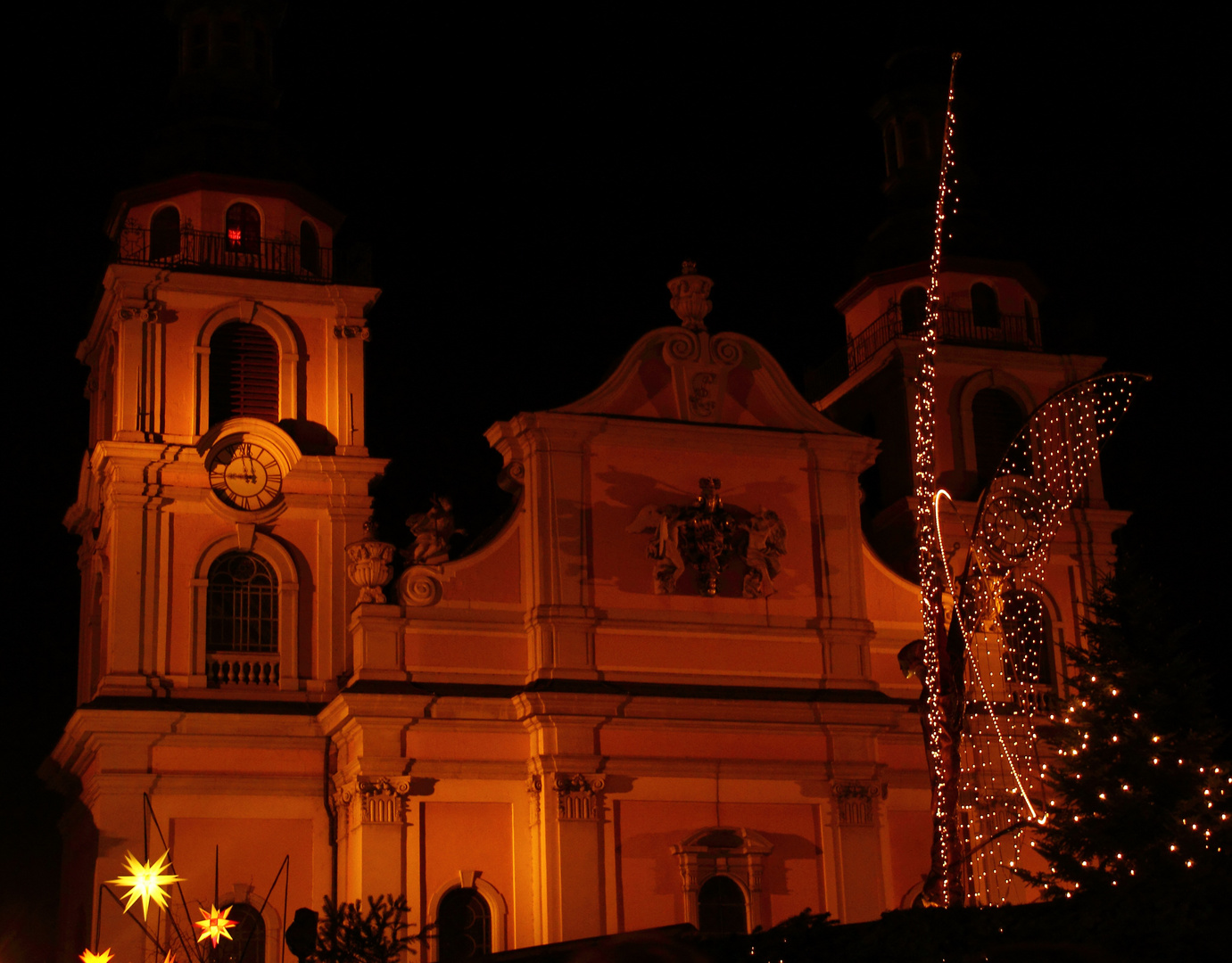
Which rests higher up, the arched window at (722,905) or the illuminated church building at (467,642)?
the illuminated church building at (467,642)

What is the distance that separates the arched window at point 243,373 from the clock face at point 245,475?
3.49 ft

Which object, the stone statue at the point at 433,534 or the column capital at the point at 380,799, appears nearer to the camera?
the column capital at the point at 380,799

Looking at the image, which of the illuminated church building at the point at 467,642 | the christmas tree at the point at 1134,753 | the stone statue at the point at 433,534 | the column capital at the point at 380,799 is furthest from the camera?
the stone statue at the point at 433,534

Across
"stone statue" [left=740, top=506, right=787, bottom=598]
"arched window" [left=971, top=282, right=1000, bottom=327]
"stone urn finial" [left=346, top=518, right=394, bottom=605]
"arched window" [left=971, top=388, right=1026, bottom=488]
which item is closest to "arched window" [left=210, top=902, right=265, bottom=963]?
"stone urn finial" [left=346, top=518, right=394, bottom=605]

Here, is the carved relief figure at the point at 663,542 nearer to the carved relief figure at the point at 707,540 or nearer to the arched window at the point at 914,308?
the carved relief figure at the point at 707,540

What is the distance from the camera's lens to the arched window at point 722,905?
92.2ft

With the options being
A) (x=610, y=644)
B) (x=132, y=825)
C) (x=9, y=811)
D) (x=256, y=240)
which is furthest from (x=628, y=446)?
(x=9, y=811)

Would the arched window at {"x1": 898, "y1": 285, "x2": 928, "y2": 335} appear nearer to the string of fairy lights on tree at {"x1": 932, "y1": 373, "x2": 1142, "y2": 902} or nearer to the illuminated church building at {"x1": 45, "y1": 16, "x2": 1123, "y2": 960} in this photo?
the string of fairy lights on tree at {"x1": 932, "y1": 373, "x2": 1142, "y2": 902}

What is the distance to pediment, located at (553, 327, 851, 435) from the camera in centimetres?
3014

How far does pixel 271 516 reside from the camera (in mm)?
29953

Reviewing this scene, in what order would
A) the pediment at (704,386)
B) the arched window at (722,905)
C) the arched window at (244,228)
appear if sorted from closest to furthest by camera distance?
the arched window at (722,905) → the pediment at (704,386) → the arched window at (244,228)

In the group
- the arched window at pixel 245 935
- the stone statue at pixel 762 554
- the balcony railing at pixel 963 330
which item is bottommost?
the arched window at pixel 245 935

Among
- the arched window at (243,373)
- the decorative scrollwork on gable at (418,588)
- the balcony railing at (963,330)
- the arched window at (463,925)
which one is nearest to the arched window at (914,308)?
the balcony railing at (963,330)

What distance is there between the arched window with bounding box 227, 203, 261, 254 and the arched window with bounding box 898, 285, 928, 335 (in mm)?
11739
